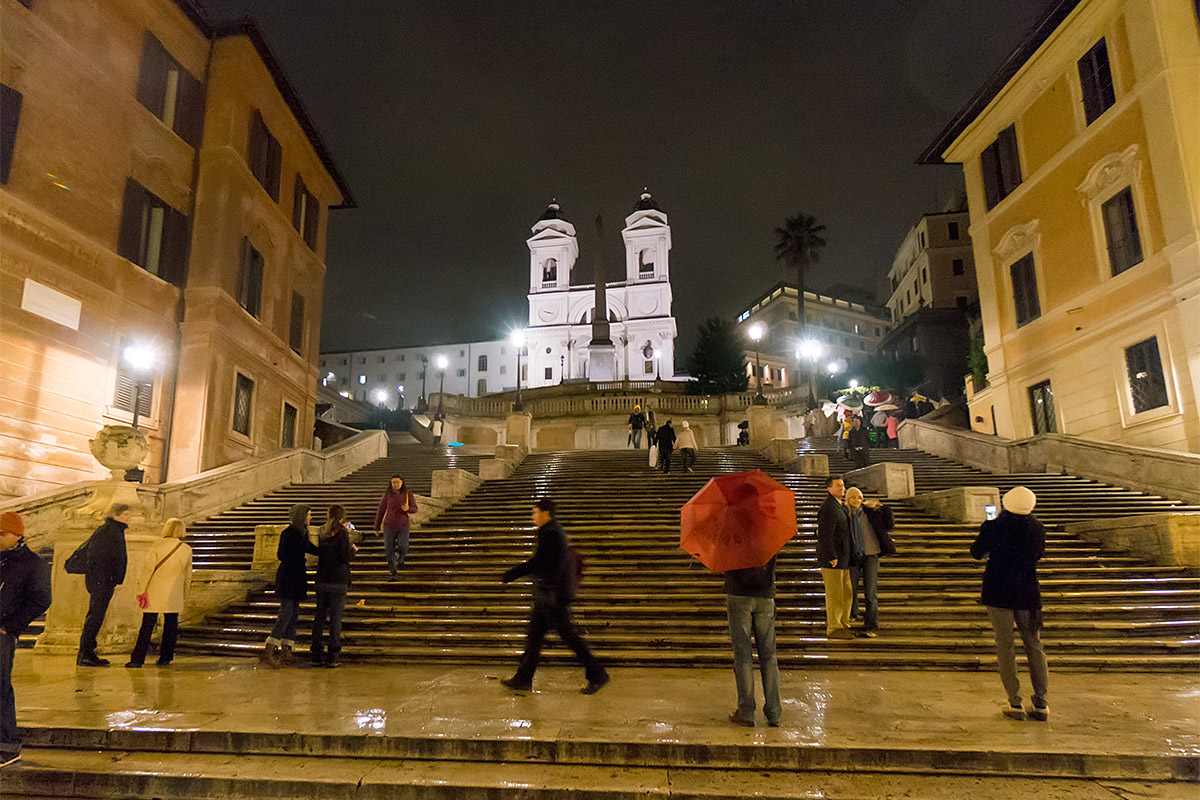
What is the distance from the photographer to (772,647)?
508 centimetres

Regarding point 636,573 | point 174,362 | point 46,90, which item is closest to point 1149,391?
point 636,573

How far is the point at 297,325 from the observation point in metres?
25.8

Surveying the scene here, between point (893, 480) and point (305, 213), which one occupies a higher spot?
point (305, 213)

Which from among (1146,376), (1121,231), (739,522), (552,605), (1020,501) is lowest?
(552,605)

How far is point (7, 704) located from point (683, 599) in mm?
6747

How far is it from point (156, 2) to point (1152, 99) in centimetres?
2593

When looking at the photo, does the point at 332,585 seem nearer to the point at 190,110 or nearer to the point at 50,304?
the point at 50,304

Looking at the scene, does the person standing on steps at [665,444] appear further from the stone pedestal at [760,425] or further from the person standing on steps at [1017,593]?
the person standing on steps at [1017,593]

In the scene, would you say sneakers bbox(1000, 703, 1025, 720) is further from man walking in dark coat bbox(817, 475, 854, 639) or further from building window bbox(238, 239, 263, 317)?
building window bbox(238, 239, 263, 317)

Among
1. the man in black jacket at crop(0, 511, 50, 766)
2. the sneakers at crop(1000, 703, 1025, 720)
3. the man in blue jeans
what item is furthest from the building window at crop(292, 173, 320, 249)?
the sneakers at crop(1000, 703, 1025, 720)

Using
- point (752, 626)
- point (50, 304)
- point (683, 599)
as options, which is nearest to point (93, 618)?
point (683, 599)

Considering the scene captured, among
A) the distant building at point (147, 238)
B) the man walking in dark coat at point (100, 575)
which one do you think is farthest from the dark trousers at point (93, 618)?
the distant building at point (147, 238)

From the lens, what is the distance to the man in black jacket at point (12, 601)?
15.0 feet

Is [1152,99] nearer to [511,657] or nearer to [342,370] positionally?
[511,657]
